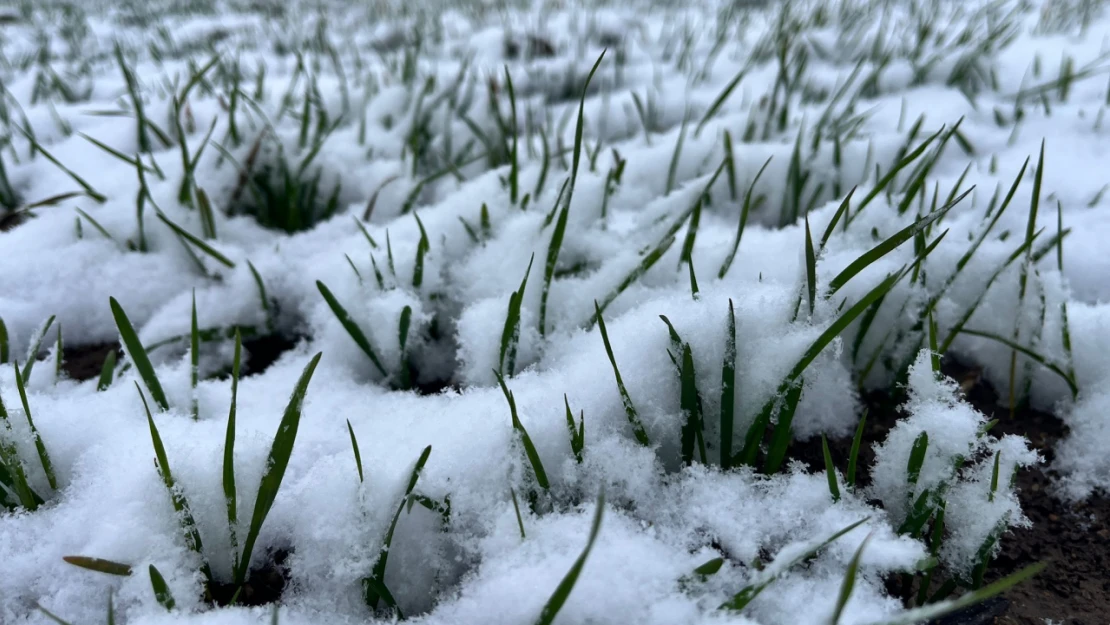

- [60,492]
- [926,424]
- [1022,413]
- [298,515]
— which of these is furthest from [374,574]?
[1022,413]

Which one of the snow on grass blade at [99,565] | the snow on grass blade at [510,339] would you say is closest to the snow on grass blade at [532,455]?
the snow on grass blade at [510,339]

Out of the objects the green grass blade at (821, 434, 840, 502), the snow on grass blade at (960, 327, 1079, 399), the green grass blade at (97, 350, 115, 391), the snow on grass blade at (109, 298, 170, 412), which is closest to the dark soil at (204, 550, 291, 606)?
the snow on grass blade at (109, 298, 170, 412)

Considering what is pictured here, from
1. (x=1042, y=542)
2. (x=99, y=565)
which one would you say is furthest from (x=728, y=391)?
(x=99, y=565)

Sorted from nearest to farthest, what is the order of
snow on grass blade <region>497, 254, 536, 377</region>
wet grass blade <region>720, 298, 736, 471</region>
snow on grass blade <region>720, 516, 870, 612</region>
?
snow on grass blade <region>720, 516, 870, 612</region>, wet grass blade <region>720, 298, 736, 471</region>, snow on grass blade <region>497, 254, 536, 377</region>

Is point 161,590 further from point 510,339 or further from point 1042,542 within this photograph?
point 1042,542

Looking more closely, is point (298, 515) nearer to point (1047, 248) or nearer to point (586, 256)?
point (586, 256)

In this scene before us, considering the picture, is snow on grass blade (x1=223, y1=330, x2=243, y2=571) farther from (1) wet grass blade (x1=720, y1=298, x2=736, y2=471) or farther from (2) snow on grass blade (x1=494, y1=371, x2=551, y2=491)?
(1) wet grass blade (x1=720, y1=298, x2=736, y2=471)
